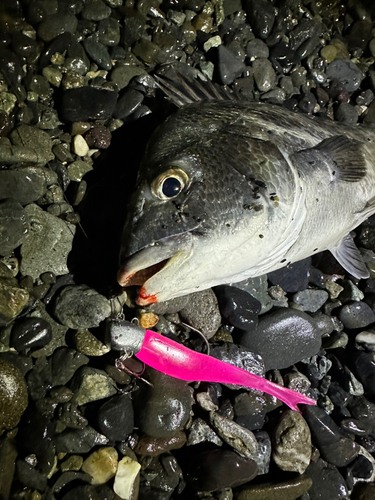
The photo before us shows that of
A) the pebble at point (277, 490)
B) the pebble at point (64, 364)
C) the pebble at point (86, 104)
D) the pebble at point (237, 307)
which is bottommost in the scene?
the pebble at point (277, 490)

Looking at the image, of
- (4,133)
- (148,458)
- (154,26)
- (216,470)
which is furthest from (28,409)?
(154,26)

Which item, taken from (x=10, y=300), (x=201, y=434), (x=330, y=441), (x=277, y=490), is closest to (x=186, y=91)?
(x=10, y=300)

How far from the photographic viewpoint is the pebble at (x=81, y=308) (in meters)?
3.23

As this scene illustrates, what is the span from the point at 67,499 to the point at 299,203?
2.90 m

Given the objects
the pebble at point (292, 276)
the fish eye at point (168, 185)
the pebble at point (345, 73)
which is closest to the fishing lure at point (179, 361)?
the pebble at point (292, 276)

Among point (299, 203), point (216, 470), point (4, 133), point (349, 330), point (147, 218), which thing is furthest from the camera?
point (349, 330)

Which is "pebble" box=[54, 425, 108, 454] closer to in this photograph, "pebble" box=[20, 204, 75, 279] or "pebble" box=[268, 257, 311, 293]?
"pebble" box=[20, 204, 75, 279]

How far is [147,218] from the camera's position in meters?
2.42

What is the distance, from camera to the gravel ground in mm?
3127

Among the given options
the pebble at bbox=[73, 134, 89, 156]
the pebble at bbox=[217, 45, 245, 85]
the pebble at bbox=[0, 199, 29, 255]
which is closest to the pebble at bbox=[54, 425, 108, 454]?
the pebble at bbox=[0, 199, 29, 255]

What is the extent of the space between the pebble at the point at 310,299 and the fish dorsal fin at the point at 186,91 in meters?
2.10

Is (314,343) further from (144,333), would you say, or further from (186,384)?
(144,333)

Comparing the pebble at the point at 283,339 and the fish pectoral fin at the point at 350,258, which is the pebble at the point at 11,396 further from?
the fish pectoral fin at the point at 350,258

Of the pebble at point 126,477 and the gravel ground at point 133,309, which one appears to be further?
the gravel ground at point 133,309
